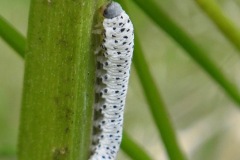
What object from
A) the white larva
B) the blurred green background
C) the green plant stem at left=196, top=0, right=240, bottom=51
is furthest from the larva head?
the blurred green background

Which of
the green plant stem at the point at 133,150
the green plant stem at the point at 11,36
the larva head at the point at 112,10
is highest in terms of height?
the larva head at the point at 112,10

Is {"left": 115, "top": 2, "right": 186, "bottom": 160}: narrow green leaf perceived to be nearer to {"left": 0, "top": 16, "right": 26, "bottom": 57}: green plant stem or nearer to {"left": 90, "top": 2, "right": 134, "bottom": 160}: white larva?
{"left": 90, "top": 2, "right": 134, "bottom": 160}: white larva

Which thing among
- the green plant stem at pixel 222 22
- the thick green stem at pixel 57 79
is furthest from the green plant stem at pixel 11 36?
the green plant stem at pixel 222 22

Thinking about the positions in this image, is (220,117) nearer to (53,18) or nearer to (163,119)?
(163,119)

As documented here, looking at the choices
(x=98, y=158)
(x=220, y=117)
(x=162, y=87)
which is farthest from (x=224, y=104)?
(x=98, y=158)

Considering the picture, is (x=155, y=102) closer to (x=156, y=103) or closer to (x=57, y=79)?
(x=156, y=103)

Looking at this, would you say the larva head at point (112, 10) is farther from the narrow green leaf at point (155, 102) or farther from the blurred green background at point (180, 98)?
the blurred green background at point (180, 98)

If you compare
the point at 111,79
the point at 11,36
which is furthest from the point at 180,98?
the point at 11,36
